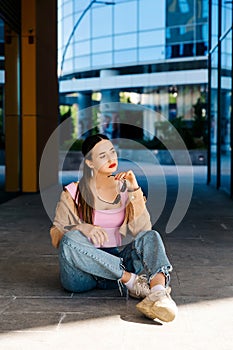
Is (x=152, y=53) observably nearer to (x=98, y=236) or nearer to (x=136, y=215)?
(x=136, y=215)

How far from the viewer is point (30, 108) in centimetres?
1251

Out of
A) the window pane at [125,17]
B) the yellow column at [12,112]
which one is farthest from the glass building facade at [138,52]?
the yellow column at [12,112]

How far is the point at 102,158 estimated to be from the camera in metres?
4.11

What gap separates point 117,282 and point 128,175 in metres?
0.86

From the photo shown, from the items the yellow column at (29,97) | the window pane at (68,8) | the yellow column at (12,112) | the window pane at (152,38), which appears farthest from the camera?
the window pane at (68,8)

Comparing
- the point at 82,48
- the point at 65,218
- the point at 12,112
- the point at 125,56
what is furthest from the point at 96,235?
the point at 82,48

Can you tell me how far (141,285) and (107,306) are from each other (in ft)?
0.90

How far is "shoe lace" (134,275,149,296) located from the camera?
4.09 meters

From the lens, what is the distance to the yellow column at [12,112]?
12.2 metres

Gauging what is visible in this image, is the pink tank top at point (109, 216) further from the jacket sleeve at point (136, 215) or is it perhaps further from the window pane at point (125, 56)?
the window pane at point (125, 56)

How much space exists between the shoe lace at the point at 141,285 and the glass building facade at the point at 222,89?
792cm

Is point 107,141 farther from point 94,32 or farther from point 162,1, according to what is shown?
point 94,32

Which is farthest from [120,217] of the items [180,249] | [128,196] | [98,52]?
[98,52]

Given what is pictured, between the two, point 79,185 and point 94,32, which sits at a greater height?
point 94,32
